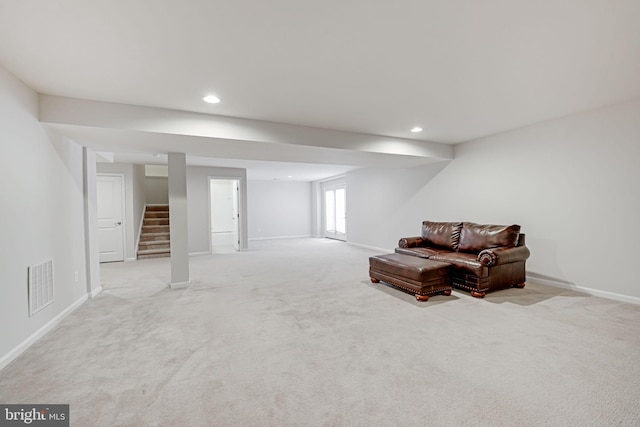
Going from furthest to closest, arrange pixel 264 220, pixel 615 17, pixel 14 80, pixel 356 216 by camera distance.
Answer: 1. pixel 264 220
2. pixel 356 216
3. pixel 14 80
4. pixel 615 17

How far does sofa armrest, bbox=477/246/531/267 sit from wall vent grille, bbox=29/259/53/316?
4.88 metres

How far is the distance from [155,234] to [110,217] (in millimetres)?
1237

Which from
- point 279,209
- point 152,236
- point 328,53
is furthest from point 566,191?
point 152,236

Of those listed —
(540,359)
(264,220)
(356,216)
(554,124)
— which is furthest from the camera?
(264,220)

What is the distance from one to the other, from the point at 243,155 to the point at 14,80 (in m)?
2.73

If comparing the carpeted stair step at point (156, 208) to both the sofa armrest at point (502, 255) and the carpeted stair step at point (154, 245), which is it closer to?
the carpeted stair step at point (154, 245)

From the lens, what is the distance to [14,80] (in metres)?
2.47

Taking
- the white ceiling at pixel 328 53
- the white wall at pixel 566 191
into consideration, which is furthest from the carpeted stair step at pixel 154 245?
the white wall at pixel 566 191

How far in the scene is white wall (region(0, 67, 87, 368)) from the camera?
227 centimetres

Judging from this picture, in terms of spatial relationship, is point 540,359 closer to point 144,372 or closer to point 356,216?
point 144,372

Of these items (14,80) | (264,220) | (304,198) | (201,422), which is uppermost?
(14,80)

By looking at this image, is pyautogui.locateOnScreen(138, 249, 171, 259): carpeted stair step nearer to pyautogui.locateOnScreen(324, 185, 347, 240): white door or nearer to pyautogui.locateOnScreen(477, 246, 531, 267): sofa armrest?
pyautogui.locateOnScreen(324, 185, 347, 240): white door

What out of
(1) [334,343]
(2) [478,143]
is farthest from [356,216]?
(1) [334,343]

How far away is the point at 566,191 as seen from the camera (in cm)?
397
